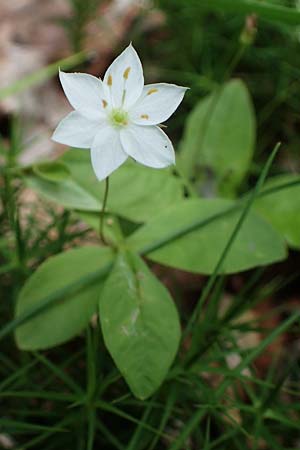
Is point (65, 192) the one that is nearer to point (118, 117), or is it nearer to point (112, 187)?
point (112, 187)

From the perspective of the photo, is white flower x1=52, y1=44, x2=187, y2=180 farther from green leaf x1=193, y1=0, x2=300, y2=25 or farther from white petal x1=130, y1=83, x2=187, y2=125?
green leaf x1=193, y1=0, x2=300, y2=25

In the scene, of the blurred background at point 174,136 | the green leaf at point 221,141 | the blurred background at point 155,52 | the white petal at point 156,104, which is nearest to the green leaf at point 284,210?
the blurred background at point 174,136

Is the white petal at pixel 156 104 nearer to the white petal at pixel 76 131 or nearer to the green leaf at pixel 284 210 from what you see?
the white petal at pixel 76 131

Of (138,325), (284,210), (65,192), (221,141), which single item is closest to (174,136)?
(221,141)

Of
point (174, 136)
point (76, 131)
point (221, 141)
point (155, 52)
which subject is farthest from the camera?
point (155, 52)

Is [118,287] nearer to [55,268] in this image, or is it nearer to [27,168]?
[55,268]

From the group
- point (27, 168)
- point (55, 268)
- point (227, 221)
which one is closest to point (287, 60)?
point (227, 221)
